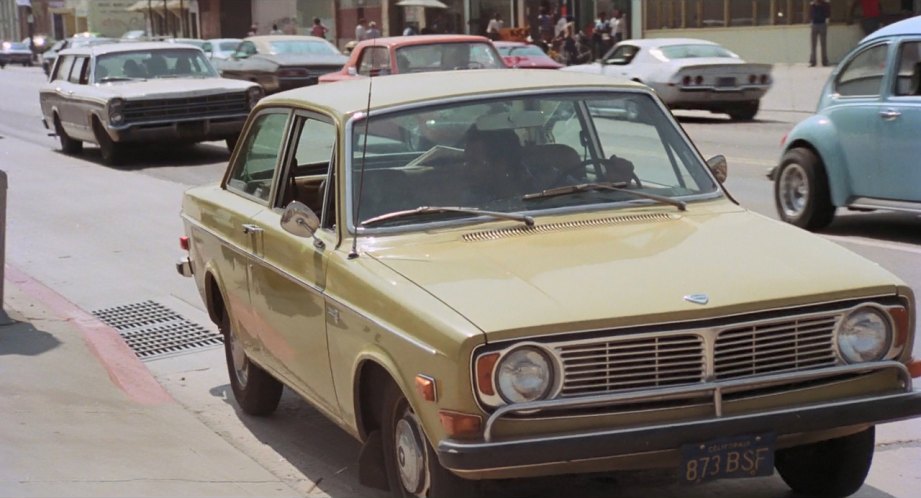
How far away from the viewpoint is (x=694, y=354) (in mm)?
4512

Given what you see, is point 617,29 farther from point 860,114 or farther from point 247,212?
point 247,212

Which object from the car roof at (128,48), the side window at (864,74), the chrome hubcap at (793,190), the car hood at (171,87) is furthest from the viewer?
the car roof at (128,48)

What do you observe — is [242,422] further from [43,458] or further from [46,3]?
[46,3]

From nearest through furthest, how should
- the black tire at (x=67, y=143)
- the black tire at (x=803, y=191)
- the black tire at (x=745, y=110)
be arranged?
the black tire at (x=803, y=191) < the black tire at (x=67, y=143) < the black tire at (x=745, y=110)

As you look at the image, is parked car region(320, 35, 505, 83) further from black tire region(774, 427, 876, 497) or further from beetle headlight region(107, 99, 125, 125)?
black tire region(774, 427, 876, 497)

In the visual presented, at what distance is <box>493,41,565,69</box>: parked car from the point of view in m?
27.7

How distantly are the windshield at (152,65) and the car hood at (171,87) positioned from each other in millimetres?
247

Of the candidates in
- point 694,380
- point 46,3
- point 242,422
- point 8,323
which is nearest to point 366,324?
point 694,380

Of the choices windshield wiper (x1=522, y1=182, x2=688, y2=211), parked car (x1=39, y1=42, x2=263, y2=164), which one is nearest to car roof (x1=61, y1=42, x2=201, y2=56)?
parked car (x1=39, y1=42, x2=263, y2=164)

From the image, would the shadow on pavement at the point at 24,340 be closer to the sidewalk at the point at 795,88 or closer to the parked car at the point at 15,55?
the sidewalk at the point at 795,88

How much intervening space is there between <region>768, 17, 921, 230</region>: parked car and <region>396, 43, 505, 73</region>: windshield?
8.19m

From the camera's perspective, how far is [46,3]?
100625 millimetres

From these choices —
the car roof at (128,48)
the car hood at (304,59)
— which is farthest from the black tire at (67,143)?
the car hood at (304,59)

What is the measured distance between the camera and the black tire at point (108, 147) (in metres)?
19.8
